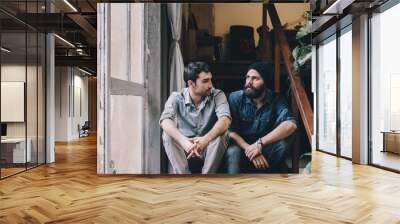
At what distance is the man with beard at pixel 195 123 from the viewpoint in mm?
6469

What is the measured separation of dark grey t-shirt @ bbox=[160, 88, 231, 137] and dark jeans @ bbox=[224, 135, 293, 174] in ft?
1.66

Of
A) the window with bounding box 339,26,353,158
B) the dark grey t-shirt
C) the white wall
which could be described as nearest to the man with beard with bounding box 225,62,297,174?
the dark grey t-shirt

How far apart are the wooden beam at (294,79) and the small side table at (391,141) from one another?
1.90 metres

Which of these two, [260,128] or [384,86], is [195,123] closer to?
[260,128]

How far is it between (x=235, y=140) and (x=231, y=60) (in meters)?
1.31

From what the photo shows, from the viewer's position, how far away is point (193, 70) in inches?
258

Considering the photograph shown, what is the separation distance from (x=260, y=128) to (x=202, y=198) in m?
1.97

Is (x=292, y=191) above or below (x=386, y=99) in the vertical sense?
below

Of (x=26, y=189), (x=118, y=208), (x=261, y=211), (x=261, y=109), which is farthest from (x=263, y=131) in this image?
(x=26, y=189)

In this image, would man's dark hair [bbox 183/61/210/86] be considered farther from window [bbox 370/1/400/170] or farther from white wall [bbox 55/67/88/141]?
white wall [bbox 55/67/88/141]

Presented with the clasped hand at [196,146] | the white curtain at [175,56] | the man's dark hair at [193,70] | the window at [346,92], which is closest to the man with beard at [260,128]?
the clasped hand at [196,146]

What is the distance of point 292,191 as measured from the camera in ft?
17.8

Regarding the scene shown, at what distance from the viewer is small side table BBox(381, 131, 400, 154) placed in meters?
7.28

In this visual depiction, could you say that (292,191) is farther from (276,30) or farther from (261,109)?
(276,30)
